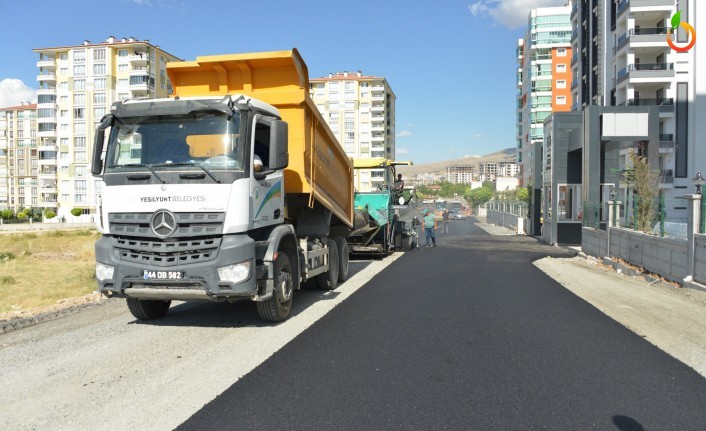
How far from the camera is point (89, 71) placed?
77.5 meters

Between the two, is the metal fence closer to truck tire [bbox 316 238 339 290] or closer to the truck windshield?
truck tire [bbox 316 238 339 290]

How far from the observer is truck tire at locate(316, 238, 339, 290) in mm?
9820

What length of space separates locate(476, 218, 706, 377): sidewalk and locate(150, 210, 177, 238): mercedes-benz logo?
18.3ft

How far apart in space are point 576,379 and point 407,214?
14.9m

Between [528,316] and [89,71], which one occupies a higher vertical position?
[89,71]

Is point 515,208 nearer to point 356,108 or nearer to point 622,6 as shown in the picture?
point 622,6

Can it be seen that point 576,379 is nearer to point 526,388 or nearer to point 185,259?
point 526,388

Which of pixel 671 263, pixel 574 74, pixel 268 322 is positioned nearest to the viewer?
pixel 268 322

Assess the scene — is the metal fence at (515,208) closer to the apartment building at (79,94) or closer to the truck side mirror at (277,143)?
the truck side mirror at (277,143)

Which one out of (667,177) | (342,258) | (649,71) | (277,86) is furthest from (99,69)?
(277,86)

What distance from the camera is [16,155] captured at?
122 m

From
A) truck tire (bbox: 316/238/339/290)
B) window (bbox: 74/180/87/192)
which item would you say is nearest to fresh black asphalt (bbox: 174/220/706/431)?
truck tire (bbox: 316/238/339/290)

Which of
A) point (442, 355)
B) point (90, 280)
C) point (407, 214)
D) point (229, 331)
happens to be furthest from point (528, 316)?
point (407, 214)

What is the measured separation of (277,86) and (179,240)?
2.84 m
